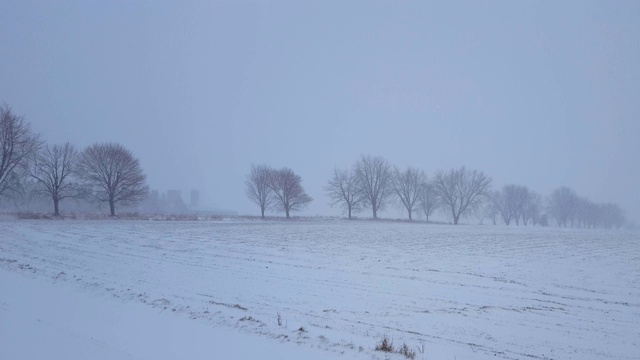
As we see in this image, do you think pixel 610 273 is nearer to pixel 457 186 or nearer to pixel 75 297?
pixel 75 297

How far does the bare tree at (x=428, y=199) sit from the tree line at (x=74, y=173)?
61.2 m

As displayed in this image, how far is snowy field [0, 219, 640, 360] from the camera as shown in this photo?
27.5ft

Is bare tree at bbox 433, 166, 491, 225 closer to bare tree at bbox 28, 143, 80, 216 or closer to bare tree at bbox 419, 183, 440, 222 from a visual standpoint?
bare tree at bbox 419, 183, 440, 222

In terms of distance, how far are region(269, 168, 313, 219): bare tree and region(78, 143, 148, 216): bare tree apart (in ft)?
91.1

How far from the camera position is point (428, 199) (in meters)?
99.4

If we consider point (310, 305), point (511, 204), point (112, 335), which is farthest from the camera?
point (511, 204)

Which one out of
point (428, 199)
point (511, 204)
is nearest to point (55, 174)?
point (428, 199)

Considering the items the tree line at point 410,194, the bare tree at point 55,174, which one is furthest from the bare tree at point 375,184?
the bare tree at point 55,174

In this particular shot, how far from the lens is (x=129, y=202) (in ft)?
218

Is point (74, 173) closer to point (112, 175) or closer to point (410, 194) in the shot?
point (112, 175)

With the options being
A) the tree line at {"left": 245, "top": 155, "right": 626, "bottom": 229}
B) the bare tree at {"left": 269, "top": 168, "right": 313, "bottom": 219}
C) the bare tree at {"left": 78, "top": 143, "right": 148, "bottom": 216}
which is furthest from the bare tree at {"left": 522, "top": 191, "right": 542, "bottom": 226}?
the bare tree at {"left": 78, "top": 143, "right": 148, "bottom": 216}

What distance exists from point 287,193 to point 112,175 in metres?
33.5

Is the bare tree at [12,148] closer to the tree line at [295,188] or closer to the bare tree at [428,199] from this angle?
the tree line at [295,188]

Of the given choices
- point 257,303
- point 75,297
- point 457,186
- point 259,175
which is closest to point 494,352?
point 257,303
